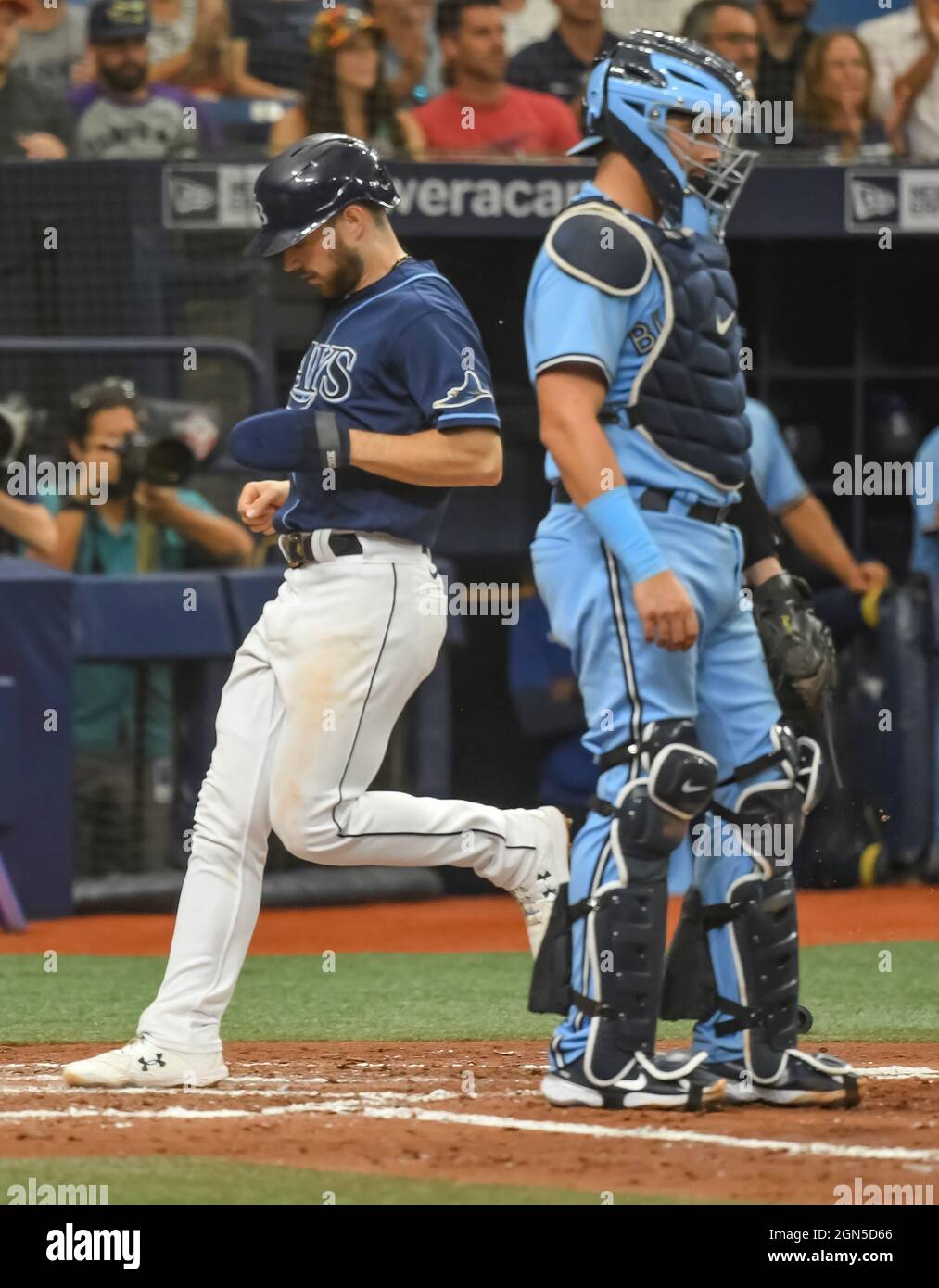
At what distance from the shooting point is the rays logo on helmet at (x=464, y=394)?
448 cm

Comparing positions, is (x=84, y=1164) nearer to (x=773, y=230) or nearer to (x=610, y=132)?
(x=610, y=132)

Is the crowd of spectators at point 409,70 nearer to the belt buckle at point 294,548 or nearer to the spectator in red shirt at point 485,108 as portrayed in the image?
the spectator in red shirt at point 485,108

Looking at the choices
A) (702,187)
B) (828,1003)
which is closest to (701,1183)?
(702,187)

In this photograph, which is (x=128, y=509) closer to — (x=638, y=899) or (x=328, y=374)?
(x=328, y=374)

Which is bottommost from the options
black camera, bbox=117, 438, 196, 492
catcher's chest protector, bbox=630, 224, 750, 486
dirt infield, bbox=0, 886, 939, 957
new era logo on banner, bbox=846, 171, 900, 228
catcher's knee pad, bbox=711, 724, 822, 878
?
dirt infield, bbox=0, 886, 939, 957

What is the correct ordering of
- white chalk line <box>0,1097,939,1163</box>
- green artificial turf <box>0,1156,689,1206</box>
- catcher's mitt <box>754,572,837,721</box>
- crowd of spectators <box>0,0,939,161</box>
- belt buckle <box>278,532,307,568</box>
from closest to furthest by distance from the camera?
green artificial turf <box>0,1156,689,1206</box> < white chalk line <box>0,1097,939,1163</box> < belt buckle <box>278,532,307,568</box> < catcher's mitt <box>754,572,837,721</box> < crowd of spectators <box>0,0,939,161</box>

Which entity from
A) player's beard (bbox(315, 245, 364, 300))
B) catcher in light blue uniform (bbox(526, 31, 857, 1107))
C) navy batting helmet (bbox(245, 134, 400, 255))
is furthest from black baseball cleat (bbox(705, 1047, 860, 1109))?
navy batting helmet (bbox(245, 134, 400, 255))

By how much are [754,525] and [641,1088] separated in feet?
4.27

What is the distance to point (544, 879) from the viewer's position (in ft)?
16.3

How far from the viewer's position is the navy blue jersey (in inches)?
177

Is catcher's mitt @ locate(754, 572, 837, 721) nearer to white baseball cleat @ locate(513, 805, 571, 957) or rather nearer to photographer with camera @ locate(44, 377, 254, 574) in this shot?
white baseball cleat @ locate(513, 805, 571, 957)

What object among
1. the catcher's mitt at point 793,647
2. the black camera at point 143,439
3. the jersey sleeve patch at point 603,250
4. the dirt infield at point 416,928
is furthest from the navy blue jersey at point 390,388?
the black camera at point 143,439

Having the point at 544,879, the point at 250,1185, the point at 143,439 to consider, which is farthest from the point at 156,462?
the point at 250,1185

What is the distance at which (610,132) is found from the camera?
439 cm
